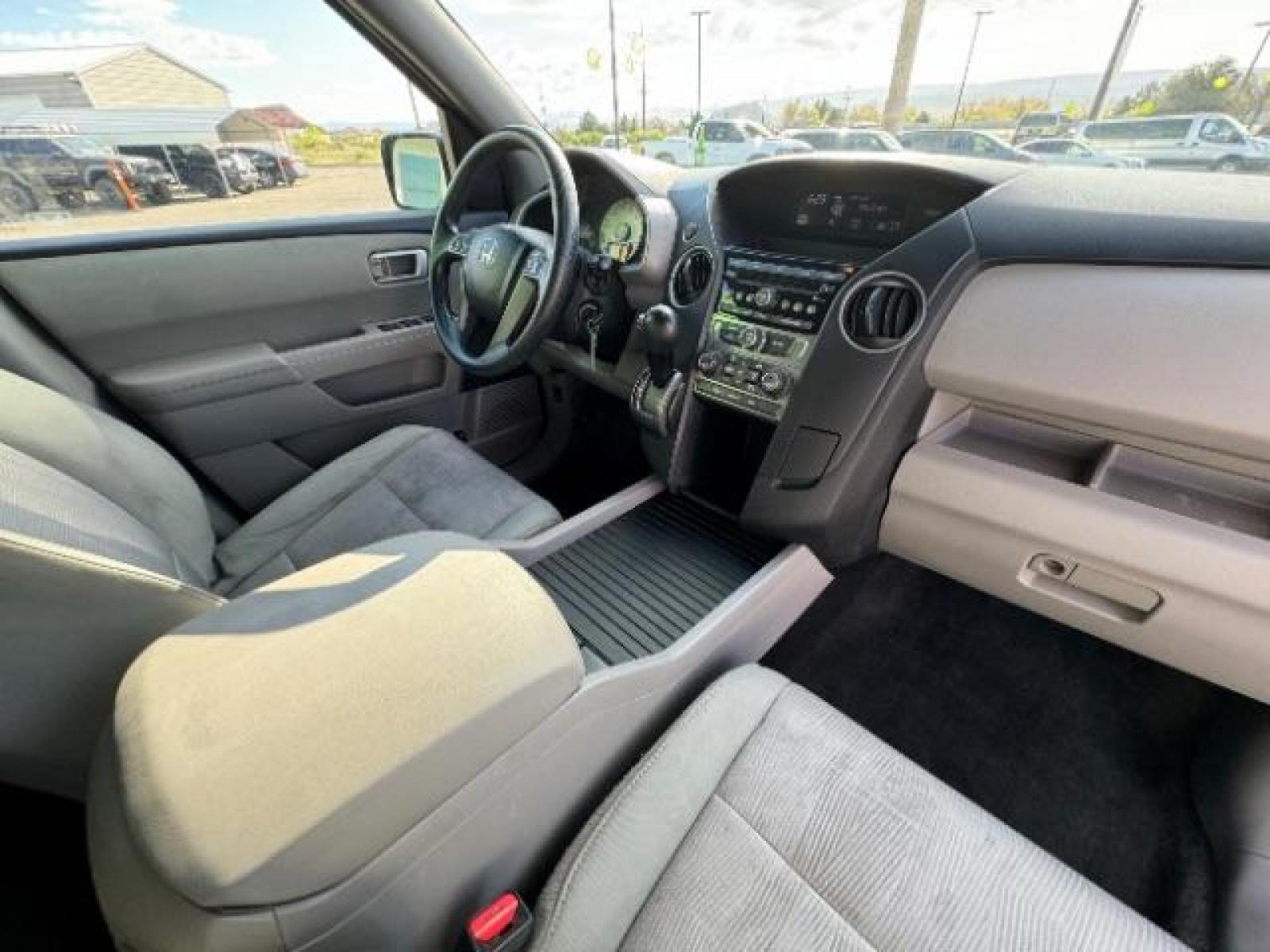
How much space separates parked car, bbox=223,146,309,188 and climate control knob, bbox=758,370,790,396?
154 centimetres

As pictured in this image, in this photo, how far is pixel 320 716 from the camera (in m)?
0.54

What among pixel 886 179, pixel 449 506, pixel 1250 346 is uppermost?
pixel 886 179

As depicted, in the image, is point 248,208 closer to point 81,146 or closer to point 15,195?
point 81,146

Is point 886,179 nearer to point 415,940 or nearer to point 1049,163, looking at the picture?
point 1049,163

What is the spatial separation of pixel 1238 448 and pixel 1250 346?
0.42 feet

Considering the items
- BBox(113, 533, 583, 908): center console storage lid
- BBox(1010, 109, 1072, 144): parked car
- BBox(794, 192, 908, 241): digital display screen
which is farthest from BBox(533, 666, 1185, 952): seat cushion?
BBox(1010, 109, 1072, 144): parked car

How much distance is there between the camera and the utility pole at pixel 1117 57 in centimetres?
109

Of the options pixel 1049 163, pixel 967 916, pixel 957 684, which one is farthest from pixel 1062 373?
pixel 957 684

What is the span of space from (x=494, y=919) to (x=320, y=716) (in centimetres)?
28

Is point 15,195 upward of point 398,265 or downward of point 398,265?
upward

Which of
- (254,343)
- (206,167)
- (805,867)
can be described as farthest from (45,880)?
(206,167)

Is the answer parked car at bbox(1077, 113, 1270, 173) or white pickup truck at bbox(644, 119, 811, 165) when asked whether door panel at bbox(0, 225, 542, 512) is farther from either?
parked car at bbox(1077, 113, 1270, 173)

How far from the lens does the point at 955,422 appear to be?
45.8 inches

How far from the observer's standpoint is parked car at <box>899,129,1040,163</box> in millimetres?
1111
